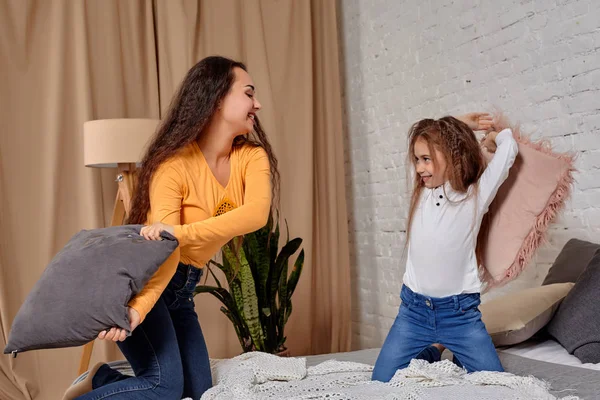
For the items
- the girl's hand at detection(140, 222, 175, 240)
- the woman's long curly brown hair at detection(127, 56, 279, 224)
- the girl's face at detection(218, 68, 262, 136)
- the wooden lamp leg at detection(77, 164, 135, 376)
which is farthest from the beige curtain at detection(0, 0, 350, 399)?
the girl's hand at detection(140, 222, 175, 240)

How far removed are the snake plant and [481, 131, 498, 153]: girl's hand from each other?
141cm

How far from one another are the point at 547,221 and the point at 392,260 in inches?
73.3

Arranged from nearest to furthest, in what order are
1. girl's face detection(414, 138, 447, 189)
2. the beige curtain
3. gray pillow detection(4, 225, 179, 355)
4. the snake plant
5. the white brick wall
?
gray pillow detection(4, 225, 179, 355), girl's face detection(414, 138, 447, 189), the white brick wall, the snake plant, the beige curtain

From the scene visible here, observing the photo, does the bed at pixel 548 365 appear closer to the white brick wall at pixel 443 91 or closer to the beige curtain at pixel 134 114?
the white brick wall at pixel 443 91

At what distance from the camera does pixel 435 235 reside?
2.07 meters

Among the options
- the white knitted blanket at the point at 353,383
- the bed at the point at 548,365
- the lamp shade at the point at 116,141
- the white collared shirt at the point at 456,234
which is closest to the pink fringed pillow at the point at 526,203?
the white collared shirt at the point at 456,234

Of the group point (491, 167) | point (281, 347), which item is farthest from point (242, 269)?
point (491, 167)

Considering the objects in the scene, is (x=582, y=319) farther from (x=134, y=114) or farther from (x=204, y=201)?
(x=134, y=114)

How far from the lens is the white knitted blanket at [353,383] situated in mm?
1625

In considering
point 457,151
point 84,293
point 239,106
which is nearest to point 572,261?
point 457,151

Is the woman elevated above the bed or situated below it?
above

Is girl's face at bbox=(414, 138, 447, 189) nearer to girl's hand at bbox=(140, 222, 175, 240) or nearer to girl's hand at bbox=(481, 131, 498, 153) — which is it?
girl's hand at bbox=(481, 131, 498, 153)

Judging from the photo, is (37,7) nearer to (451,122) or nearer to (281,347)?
(281,347)

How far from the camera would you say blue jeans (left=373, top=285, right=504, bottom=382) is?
1.95 meters
